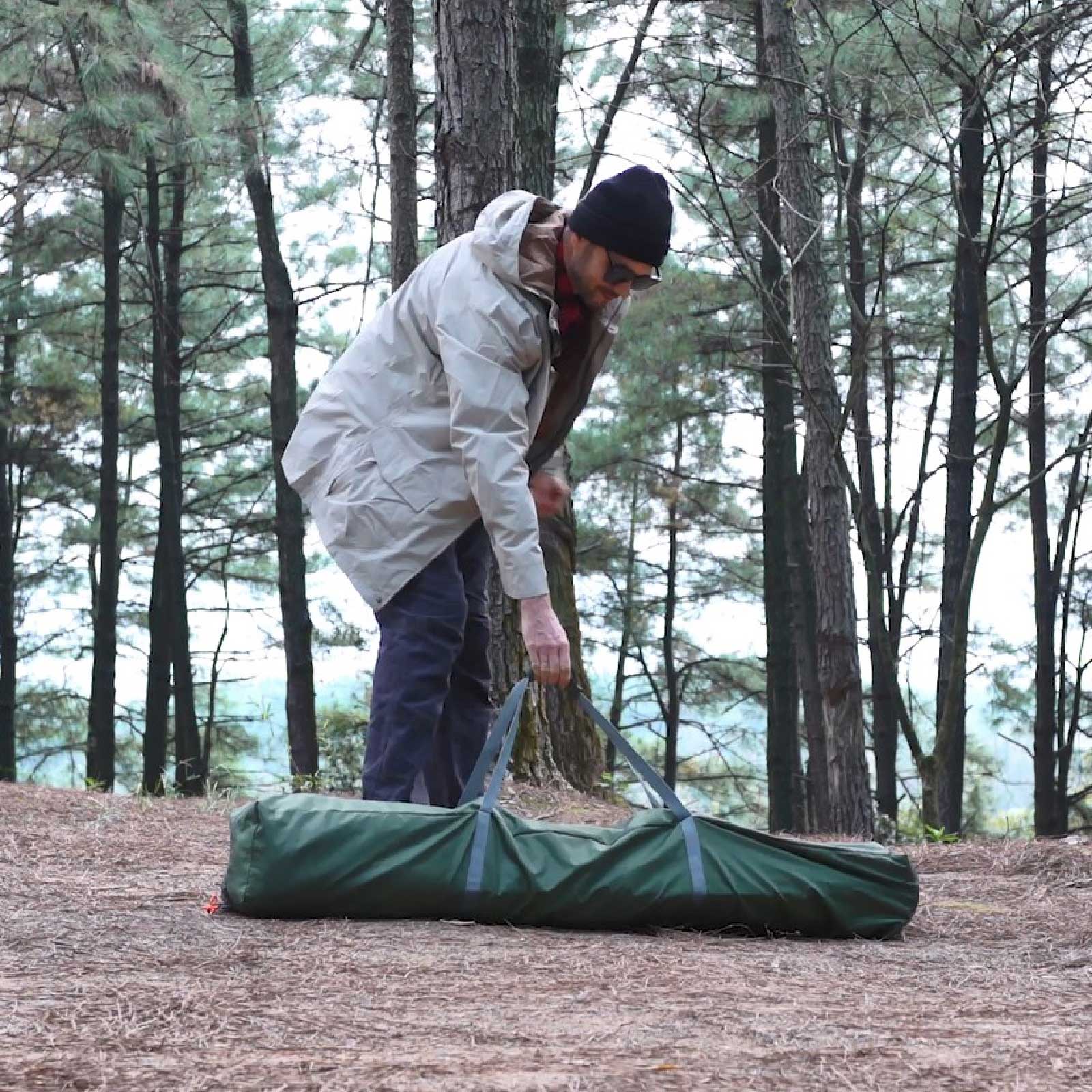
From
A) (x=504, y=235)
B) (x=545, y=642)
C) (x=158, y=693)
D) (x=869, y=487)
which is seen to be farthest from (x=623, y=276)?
(x=158, y=693)

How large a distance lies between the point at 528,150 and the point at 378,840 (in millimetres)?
4124

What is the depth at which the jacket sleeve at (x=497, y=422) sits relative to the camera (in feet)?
8.96

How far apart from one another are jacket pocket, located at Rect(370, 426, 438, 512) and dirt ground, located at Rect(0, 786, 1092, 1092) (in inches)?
34.5

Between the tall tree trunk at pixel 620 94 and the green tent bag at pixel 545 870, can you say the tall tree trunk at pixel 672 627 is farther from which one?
the green tent bag at pixel 545 870

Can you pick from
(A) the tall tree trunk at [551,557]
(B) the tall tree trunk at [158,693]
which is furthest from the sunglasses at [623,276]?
(B) the tall tree trunk at [158,693]

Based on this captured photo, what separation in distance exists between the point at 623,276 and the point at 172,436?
43.8 ft

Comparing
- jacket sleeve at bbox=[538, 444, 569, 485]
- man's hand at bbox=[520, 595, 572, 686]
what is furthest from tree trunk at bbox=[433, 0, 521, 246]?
man's hand at bbox=[520, 595, 572, 686]

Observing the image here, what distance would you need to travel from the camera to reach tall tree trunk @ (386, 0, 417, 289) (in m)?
7.47

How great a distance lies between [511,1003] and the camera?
1946 mm

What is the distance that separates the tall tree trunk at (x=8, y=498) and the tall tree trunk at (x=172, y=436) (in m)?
1.50

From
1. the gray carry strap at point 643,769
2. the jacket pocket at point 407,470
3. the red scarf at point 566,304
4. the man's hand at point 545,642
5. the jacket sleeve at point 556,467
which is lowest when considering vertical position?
the gray carry strap at point 643,769

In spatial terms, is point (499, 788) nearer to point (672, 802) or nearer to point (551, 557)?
point (672, 802)

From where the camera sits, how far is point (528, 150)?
236 inches

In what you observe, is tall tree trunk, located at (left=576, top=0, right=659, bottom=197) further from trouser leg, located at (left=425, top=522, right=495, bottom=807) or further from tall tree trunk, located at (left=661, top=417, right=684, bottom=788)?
tall tree trunk, located at (left=661, top=417, right=684, bottom=788)
